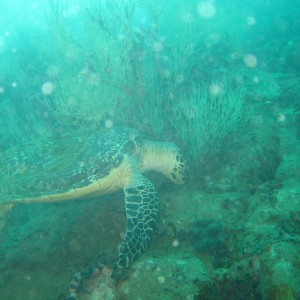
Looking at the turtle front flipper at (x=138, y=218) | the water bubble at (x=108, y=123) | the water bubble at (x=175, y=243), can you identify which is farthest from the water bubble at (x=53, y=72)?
the water bubble at (x=175, y=243)

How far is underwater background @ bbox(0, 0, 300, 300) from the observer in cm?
264

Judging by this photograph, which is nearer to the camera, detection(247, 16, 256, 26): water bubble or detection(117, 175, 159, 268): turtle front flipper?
detection(117, 175, 159, 268): turtle front flipper

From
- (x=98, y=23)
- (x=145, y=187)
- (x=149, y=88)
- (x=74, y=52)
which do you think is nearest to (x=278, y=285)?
(x=145, y=187)

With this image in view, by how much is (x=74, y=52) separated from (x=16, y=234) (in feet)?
15.5

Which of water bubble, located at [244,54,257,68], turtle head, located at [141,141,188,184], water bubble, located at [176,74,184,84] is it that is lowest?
turtle head, located at [141,141,188,184]

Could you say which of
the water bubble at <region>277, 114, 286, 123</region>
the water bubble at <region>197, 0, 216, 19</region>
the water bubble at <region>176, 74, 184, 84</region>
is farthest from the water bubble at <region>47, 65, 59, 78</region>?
the water bubble at <region>197, 0, 216, 19</region>

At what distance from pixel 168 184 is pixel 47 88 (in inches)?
222

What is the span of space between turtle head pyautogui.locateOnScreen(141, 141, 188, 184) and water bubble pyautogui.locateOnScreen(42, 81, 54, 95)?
458cm

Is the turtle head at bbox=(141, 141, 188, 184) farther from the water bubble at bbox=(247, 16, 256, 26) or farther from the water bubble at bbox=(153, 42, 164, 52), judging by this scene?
the water bubble at bbox=(247, 16, 256, 26)

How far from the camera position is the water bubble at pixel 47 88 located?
772 cm

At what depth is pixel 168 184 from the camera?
4.77 m

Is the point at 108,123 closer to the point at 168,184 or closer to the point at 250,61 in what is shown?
the point at 168,184

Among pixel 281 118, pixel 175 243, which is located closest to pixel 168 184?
pixel 175 243

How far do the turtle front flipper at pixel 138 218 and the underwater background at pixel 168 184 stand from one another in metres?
0.15
